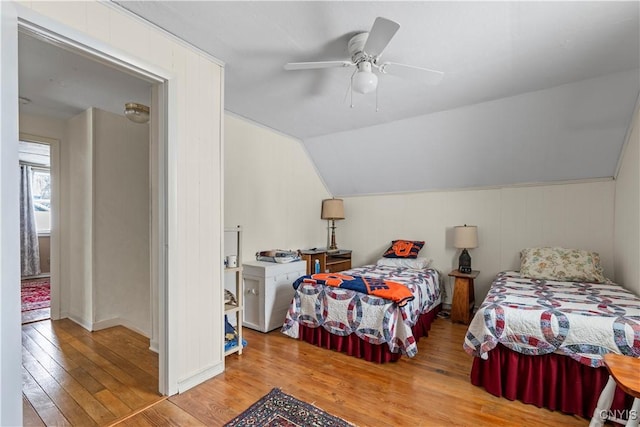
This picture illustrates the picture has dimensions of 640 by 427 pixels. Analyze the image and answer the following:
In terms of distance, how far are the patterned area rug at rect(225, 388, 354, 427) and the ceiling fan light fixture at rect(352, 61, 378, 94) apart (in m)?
2.07

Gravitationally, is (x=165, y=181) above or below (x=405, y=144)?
below

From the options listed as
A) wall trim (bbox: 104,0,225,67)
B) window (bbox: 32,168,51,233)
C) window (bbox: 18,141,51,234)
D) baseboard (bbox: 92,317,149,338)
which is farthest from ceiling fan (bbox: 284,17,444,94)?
window (bbox: 32,168,51,233)

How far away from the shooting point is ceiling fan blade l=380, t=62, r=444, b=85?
1977 millimetres

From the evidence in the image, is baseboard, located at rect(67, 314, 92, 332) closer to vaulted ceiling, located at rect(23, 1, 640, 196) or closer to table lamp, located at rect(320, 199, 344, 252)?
vaulted ceiling, located at rect(23, 1, 640, 196)

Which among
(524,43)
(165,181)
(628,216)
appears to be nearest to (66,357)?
(165,181)

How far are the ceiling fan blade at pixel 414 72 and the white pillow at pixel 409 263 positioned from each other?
2.42 m

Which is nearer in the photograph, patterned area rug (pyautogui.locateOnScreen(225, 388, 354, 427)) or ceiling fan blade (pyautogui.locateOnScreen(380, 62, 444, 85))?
patterned area rug (pyautogui.locateOnScreen(225, 388, 354, 427))

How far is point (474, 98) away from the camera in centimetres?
287

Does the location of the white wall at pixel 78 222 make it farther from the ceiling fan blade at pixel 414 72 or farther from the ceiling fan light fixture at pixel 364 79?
the ceiling fan blade at pixel 414 72

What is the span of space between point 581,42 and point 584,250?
2287 millimetres

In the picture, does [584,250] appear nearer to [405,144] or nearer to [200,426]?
[405,144]

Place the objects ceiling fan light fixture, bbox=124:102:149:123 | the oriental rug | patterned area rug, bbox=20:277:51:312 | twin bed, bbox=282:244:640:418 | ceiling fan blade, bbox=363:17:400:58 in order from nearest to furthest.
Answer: ceiling fan blade, bbox=363:17:400:58 → twin bed, bbox=282:244:640:418 → ceiling fan light fixture, bbox=124:102:149:123 → the oriental rug → patterned area rug, bbox=20:277:51:312

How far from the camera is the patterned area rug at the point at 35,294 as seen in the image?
4.01 meters

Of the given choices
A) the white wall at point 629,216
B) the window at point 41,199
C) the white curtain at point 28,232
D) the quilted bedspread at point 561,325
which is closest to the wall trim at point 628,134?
the white wall at point 629,216
